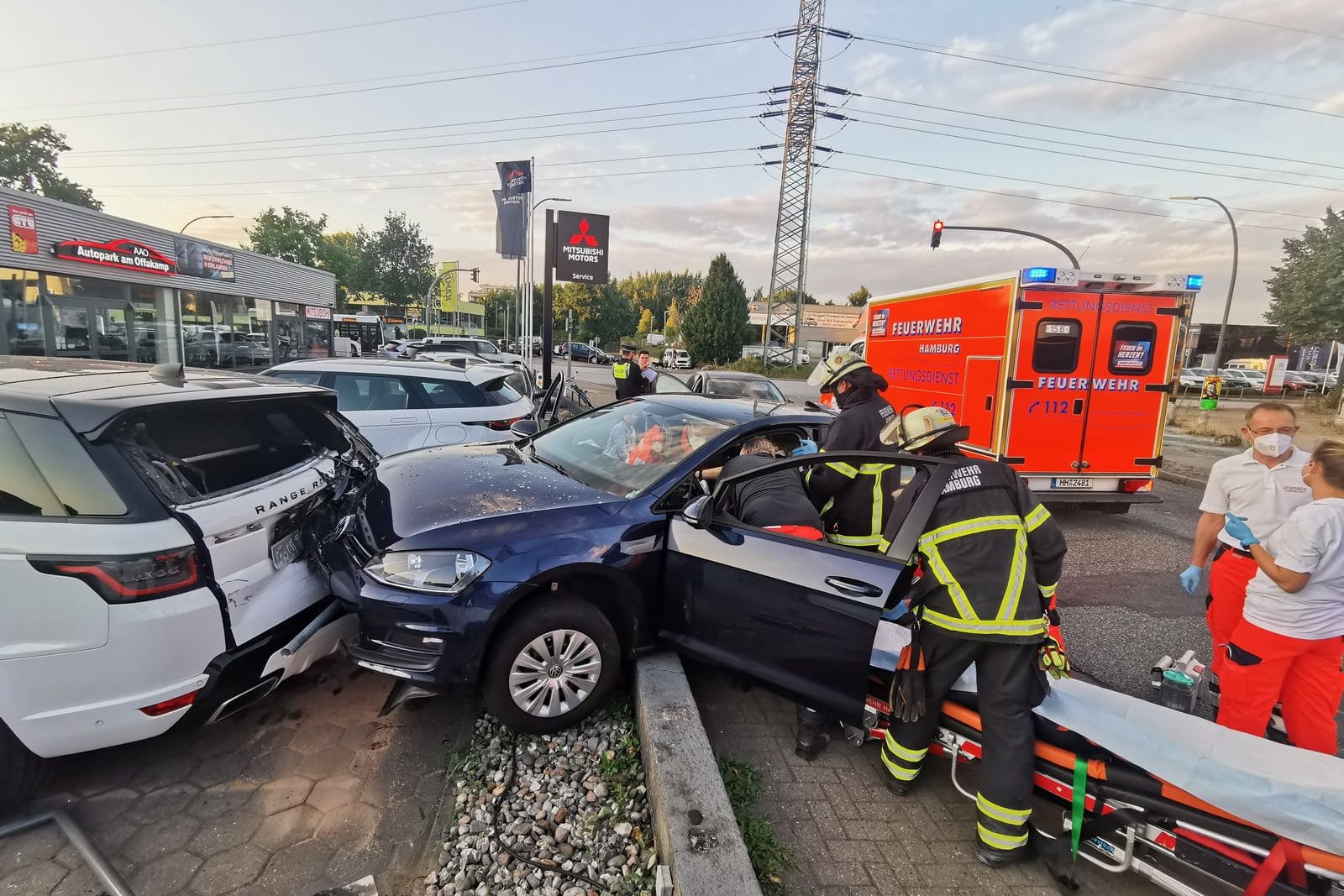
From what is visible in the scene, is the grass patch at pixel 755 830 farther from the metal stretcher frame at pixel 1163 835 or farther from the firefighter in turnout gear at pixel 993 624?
the metal stretcher frame at pixel 1163 835

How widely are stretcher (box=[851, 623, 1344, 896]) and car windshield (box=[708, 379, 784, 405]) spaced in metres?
8.30

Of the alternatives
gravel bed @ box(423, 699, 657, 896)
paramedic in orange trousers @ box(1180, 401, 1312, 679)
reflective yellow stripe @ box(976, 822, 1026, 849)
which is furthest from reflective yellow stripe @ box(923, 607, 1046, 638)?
paramedic in orange trousers @ box(1180, 401, 1312, 679)

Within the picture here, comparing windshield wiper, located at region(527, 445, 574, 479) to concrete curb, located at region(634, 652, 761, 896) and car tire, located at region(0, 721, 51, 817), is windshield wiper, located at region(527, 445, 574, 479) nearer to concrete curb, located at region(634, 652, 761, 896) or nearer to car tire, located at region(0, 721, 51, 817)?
concrete curb, located at region(634, 652, 761, 896)

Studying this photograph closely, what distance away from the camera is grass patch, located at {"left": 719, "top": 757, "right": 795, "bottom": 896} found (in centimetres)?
211

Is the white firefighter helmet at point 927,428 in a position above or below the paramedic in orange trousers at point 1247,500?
above

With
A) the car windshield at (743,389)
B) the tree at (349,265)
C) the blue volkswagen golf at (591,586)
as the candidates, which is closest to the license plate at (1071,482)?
the car windshield at (743,389)

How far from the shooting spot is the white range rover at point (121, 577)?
2.00m

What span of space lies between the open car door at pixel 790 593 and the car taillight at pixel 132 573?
196 centimetres

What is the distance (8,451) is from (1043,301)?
772 centimetres

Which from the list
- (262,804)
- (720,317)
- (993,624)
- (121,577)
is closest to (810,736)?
(993,624)

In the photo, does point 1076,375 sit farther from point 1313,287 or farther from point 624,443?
point 1313,287

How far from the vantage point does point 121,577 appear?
6.73 feet

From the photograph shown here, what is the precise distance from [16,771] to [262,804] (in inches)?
30.2

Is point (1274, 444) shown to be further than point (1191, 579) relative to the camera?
No
